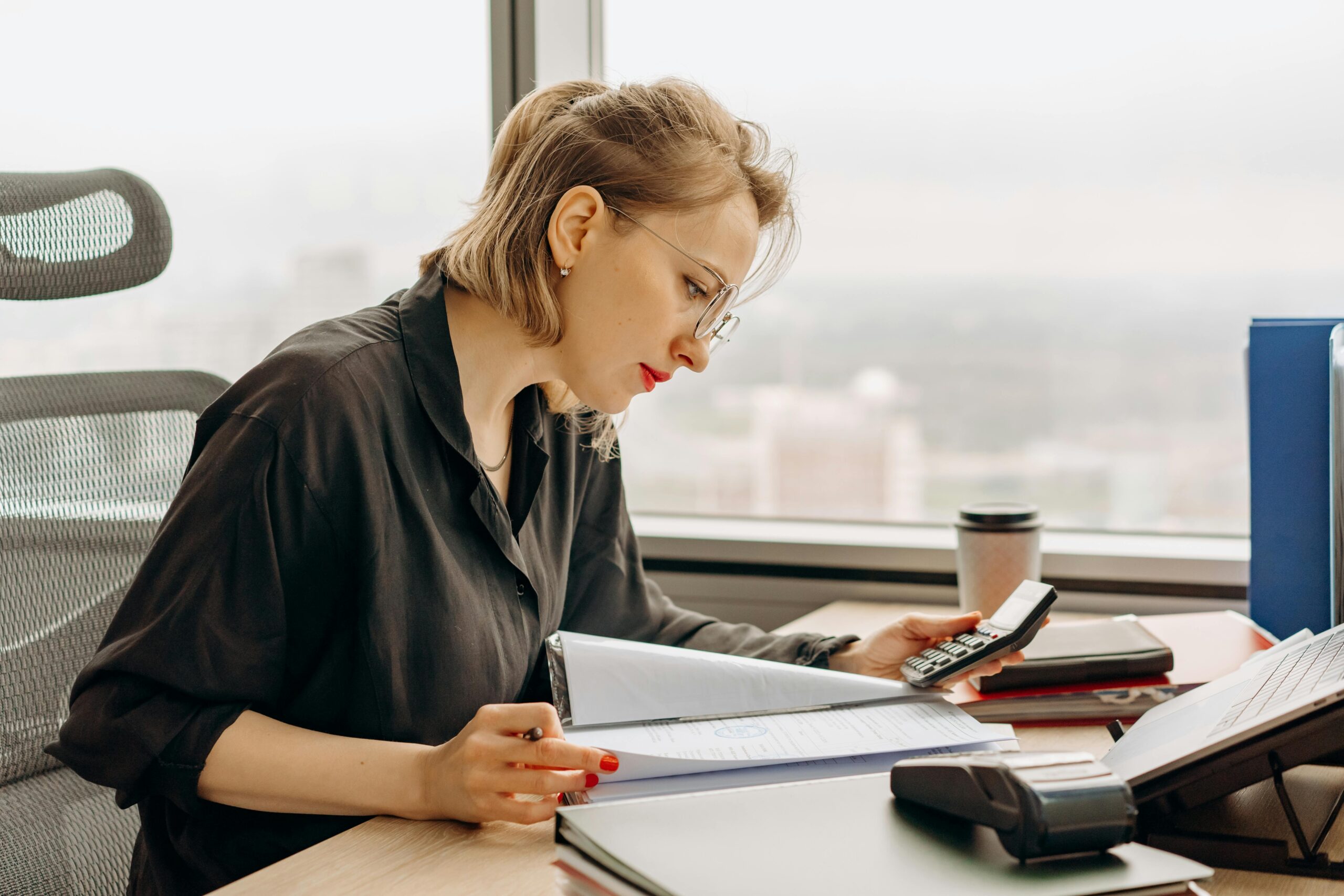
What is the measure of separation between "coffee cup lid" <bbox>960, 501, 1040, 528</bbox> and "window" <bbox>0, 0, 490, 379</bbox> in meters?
1.14

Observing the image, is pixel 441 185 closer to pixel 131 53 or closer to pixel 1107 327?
pixel 131 53

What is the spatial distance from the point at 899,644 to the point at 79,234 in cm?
94

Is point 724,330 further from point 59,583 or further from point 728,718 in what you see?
point 59,583

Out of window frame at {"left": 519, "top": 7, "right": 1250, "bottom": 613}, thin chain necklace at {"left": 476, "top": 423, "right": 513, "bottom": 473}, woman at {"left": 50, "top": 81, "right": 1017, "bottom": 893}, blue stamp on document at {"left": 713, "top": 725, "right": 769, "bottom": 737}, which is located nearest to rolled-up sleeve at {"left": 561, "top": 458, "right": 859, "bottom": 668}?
woman at {"left": 50, "top": 81, "right": 1017, "bottom": 893}

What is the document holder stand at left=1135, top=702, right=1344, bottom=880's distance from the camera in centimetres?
65

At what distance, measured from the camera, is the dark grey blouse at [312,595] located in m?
0.82

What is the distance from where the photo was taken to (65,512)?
1061 mm

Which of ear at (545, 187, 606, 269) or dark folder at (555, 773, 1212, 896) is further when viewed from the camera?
ear at (545, 187, 606, 269)

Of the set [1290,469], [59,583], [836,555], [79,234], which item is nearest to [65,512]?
[59,583]

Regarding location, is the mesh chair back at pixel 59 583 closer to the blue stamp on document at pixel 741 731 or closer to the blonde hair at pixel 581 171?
the blonde hair at pixel 581 171

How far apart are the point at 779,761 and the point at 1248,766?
310 millimetres

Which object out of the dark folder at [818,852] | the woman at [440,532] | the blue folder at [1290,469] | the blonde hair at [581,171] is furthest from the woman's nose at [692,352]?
the blue folder at [1290,469]

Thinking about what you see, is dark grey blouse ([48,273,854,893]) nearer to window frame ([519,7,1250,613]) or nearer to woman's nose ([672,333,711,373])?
woman's nose ([672,333,711,373])

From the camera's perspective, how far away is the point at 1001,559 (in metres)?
1.44
